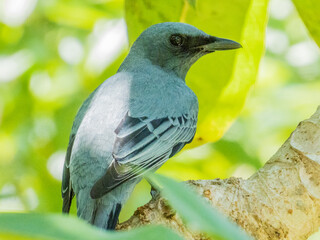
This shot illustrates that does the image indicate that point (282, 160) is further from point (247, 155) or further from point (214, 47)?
point (247, 155)

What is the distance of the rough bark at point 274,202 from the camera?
8.91ft

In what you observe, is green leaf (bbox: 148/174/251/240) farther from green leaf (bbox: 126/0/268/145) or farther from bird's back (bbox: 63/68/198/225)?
green leaf (bbox: 126/0/268/145)

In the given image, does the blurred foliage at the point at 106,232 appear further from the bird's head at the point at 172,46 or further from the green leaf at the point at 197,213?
the bird's head at the point at 172,46

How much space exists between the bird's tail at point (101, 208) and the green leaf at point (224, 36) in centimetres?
80

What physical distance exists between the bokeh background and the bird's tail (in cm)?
126

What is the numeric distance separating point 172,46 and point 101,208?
1.87 meters

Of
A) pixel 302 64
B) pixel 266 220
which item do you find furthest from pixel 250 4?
pixel 302 64

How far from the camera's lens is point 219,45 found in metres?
3.78

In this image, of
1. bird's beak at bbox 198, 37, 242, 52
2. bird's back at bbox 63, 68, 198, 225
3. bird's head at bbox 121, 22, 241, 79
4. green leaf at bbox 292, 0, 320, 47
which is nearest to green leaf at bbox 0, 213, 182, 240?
bird's back at bbox 63, 68, 198, 225

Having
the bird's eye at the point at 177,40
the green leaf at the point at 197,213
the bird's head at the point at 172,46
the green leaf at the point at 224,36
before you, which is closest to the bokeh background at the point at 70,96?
the bird's head at the point at 172,46

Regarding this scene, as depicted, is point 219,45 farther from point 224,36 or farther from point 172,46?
point 172,46

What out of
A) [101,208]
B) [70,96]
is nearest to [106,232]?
[101,208]

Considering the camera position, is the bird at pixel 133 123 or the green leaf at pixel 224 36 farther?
the green leaf at pixel 224 36

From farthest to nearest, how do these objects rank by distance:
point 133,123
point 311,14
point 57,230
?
point 133,123 < point 311,14 < point 57,230
